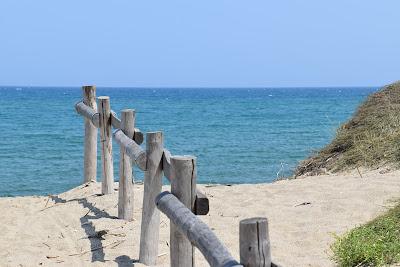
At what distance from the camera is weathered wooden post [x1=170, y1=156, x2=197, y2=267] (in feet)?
16.8

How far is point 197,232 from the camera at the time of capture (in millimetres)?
4375

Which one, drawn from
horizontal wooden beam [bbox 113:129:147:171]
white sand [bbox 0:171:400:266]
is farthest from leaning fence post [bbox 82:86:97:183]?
horizontal wooden beam [bbox 113:129:147:171]

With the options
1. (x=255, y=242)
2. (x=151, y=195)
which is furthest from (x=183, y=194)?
(x=255, y=242)

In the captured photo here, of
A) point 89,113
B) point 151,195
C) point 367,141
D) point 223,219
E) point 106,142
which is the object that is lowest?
point 223,219

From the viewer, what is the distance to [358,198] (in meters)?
8.49

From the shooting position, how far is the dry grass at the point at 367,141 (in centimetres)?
1109

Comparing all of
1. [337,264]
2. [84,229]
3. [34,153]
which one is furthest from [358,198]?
[34,153]

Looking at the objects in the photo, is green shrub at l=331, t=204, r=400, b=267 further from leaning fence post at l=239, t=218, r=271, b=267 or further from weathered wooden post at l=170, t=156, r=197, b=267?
leaning fence post at l=239, t=218, r=271, b=267

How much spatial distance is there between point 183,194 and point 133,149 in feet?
6.25

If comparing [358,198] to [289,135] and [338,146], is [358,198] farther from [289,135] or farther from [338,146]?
[289,135]

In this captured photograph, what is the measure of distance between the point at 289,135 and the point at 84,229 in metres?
21.4

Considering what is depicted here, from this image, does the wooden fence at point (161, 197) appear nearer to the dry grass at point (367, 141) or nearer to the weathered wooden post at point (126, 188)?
the weathered wooden post at point (126, 188)

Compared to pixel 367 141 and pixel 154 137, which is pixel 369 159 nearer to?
pixel 367 141

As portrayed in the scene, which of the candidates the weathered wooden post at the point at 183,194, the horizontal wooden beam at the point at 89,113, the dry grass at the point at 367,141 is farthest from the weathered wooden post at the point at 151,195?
the dry grass at the point at 367,141
